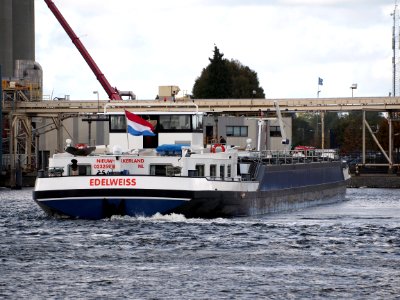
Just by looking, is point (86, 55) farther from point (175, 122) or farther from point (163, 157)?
point (163, 157)

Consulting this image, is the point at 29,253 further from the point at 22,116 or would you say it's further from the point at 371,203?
the point at 22,116

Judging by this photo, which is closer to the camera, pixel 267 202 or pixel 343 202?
pixel 267 202

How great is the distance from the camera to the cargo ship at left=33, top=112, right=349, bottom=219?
59844 mm

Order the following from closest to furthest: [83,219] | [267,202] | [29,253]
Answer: [29,253], [83,219], [267,202]

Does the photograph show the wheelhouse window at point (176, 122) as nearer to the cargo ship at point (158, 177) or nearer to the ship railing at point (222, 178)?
the cargo ship at point (158, 177)

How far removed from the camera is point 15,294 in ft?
129

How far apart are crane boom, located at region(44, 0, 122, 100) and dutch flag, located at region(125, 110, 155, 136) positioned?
320 feet

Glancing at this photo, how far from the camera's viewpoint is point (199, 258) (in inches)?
1871

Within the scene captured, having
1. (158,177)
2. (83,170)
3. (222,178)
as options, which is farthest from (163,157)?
(83,170)

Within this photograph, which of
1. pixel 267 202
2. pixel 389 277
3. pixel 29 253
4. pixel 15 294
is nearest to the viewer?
pixel 15 294

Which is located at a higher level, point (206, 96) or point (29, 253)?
point (206, 96)

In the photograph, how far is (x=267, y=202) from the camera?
232 feet

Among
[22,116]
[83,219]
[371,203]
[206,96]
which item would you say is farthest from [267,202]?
[206,96]

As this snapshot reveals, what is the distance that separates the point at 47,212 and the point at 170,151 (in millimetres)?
6512
